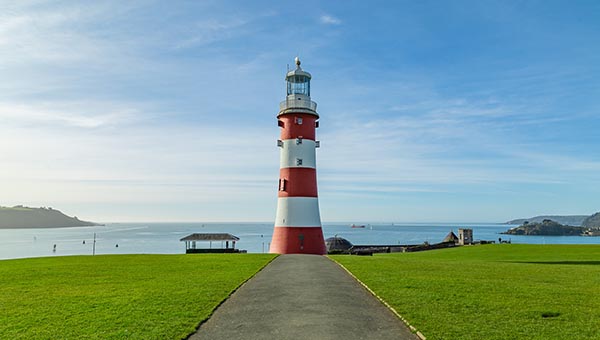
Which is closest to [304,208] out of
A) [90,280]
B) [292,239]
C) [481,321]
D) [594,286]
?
[292,239]

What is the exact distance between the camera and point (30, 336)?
26.2ft

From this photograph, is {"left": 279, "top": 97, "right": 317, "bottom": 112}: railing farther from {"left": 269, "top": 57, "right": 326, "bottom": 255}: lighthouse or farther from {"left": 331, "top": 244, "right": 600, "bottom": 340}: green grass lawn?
{"left": 331, "top": 244, "right": 600, "bottom": 340}: green grass lawn

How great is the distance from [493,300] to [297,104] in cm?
2127

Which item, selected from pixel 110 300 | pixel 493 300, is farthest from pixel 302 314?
pixel 110 300

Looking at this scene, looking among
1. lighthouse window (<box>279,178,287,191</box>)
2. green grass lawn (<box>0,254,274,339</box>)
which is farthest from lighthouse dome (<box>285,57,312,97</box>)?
green grass lawn (<box>0,254,274,339</box>)

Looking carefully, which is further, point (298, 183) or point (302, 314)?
point (298, 183)

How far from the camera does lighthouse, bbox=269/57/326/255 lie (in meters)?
28.8

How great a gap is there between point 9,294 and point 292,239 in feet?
59.2

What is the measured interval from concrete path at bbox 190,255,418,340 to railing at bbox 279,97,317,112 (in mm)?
17626

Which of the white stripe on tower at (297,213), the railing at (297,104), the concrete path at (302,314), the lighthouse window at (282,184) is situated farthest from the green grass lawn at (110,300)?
the railing at (297,104)

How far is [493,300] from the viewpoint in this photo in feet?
36.4

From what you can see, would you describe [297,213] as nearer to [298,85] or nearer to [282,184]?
[282,184]

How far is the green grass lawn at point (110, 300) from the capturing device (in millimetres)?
8320

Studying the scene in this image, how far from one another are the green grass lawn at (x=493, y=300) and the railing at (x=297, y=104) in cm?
1472
